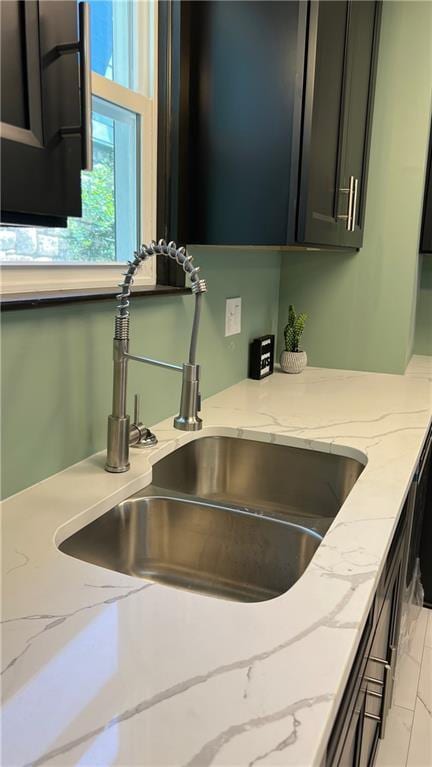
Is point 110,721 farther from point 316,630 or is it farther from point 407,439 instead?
point 407,439

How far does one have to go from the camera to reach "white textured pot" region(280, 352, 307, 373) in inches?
87.1

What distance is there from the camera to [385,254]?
86.0 inches

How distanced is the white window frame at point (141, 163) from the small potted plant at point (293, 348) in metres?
0.85

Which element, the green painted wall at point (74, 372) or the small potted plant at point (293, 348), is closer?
the green painted wall at point (74, 372)

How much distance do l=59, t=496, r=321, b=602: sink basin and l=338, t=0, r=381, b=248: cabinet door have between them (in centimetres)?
105

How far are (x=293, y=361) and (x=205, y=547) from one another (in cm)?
116

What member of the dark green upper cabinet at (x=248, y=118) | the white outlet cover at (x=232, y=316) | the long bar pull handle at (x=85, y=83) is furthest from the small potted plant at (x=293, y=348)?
the long bar pull handle at (x=85, y=83)

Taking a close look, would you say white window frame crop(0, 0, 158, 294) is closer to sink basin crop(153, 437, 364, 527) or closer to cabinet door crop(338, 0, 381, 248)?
sink basin crop(153, 437, 364, 527)

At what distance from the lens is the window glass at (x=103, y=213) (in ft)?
3.76

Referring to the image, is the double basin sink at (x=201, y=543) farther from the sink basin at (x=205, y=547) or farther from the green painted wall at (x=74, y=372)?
the green painted wall at (x=74, y=372)

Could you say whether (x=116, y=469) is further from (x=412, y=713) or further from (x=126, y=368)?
(x=412, y=713)

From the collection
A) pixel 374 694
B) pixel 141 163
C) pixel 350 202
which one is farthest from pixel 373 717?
pixel 350 202

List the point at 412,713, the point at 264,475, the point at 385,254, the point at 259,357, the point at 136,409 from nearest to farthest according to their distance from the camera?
1. the point at 136,409
2. the point at 264,475
3. the point at 412,713
4. the point at 259,357
5. the point at 385,254

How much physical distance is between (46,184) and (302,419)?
1142 millimetres
